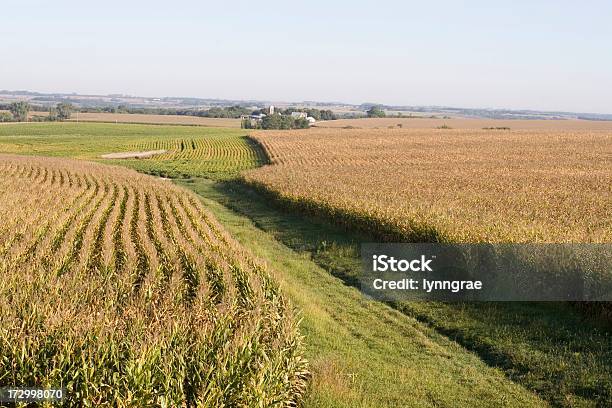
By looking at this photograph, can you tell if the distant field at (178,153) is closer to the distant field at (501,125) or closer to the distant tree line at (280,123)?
the distant tree line at (280,123)

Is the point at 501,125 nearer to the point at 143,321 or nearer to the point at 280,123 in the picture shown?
the point at 280,123

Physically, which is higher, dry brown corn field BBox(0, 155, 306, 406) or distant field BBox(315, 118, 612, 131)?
distant field BBox(315, 118, 612, 131)

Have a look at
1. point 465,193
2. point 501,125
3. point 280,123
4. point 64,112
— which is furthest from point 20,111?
point 465,193

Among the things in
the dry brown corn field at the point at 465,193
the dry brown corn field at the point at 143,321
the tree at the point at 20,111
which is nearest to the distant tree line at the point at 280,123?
the tree at the point at 20,111

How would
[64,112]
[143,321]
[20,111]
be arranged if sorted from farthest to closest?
[64,112] → [20,111] → [143,321]

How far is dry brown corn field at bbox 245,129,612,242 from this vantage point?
17.0m

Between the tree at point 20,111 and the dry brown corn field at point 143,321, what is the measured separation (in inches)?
6636

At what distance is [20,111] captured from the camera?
6855 inches

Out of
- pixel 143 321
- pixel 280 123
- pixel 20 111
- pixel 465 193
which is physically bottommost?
pixel 465 193

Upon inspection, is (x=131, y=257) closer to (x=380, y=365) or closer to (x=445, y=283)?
(x=380, y=365)

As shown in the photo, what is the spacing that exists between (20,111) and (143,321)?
18642 cm

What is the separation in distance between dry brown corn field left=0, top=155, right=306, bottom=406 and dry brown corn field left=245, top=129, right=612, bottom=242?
5973 mm

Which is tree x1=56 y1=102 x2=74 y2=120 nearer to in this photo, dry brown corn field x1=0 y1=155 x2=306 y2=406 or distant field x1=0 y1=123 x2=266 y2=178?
distant field x1=0 y1=123 x2=266 y2=178

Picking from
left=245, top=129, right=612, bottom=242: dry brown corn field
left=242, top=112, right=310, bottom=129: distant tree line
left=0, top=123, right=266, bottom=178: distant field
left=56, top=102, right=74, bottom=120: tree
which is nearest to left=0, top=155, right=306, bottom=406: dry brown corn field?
left=245, top=129, right=612, bottom=242: dry brown corn field
